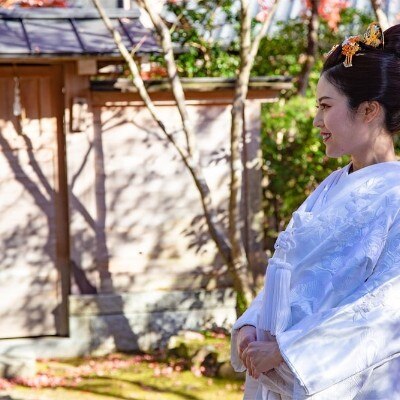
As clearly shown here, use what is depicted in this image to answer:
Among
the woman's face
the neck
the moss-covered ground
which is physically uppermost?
the woman's face

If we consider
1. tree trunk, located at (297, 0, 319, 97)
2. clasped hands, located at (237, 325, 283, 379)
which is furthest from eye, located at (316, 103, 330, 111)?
tree trunk, located at (297, 0, 319, 97)

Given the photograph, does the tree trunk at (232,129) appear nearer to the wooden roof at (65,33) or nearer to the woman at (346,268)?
the wooden roof at (65,33)

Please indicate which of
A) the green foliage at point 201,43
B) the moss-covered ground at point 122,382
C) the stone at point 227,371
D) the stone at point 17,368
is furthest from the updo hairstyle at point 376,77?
the green foliage at point 201,43

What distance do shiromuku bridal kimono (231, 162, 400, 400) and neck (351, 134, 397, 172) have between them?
0.04 meters

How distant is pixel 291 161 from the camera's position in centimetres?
941

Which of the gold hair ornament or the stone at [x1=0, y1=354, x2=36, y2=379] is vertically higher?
the gold hair ornament

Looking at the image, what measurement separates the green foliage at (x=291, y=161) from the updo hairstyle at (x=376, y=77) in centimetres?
644

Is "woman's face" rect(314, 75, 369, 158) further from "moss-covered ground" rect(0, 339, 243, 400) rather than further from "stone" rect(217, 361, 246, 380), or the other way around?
"stone" rect(217, 361, 246, 380)

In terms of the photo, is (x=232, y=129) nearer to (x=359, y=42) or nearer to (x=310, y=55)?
(x=310, y=55)

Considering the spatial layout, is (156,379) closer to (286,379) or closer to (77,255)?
(77,255)

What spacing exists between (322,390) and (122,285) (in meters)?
6.39

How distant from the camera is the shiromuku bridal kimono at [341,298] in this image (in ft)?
8.38

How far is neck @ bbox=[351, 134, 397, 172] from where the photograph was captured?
278 cm

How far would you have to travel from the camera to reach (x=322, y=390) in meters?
2.56
